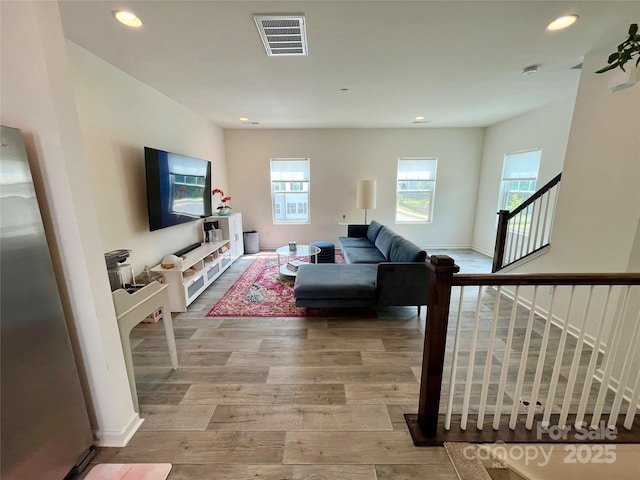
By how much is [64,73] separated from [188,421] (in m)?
2.06

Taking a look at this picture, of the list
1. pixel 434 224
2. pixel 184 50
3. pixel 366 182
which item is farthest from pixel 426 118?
pixel 184 50

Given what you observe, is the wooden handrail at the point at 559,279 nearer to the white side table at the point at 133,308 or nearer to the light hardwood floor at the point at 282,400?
the light hardwood floor at the point at 282,400

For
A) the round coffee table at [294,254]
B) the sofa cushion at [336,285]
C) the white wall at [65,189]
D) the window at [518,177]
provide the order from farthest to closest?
the window at [518,177], the round coffee table at [294,254], the sofa cushion at [336,285], the white wall at [65,189]

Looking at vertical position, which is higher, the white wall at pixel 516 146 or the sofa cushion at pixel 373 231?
the white wall at pixel 516 146

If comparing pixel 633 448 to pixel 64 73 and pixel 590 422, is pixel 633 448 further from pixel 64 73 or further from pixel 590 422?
pixel 64 73

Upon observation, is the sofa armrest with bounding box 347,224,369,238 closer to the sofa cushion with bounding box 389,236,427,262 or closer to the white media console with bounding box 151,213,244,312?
the sofa cushion with bounding box 389,236,427,262

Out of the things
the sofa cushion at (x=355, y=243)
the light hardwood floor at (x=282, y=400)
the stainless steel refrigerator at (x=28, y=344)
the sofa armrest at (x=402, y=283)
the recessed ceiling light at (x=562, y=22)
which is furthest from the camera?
the sofa cushion at (x=355, y=243)

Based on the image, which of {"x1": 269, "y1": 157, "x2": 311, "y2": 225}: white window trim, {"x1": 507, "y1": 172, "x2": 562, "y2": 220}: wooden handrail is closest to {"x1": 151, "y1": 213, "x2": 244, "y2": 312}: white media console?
{"x1": 269, "y1": 157, "x2": 311, "y2": 225}: white window trim

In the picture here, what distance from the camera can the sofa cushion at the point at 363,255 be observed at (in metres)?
3.85

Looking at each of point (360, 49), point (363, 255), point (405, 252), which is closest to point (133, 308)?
point (405, 252)

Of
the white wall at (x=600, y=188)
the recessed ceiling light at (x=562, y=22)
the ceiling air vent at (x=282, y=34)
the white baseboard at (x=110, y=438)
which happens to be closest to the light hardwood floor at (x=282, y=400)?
the white baseboard at (x=110, y=438)

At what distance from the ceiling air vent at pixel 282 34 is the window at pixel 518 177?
13.9 ft

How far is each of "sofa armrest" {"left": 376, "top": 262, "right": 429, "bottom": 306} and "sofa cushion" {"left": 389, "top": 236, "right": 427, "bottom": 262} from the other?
0.11 metres

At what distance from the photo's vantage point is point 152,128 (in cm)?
319
